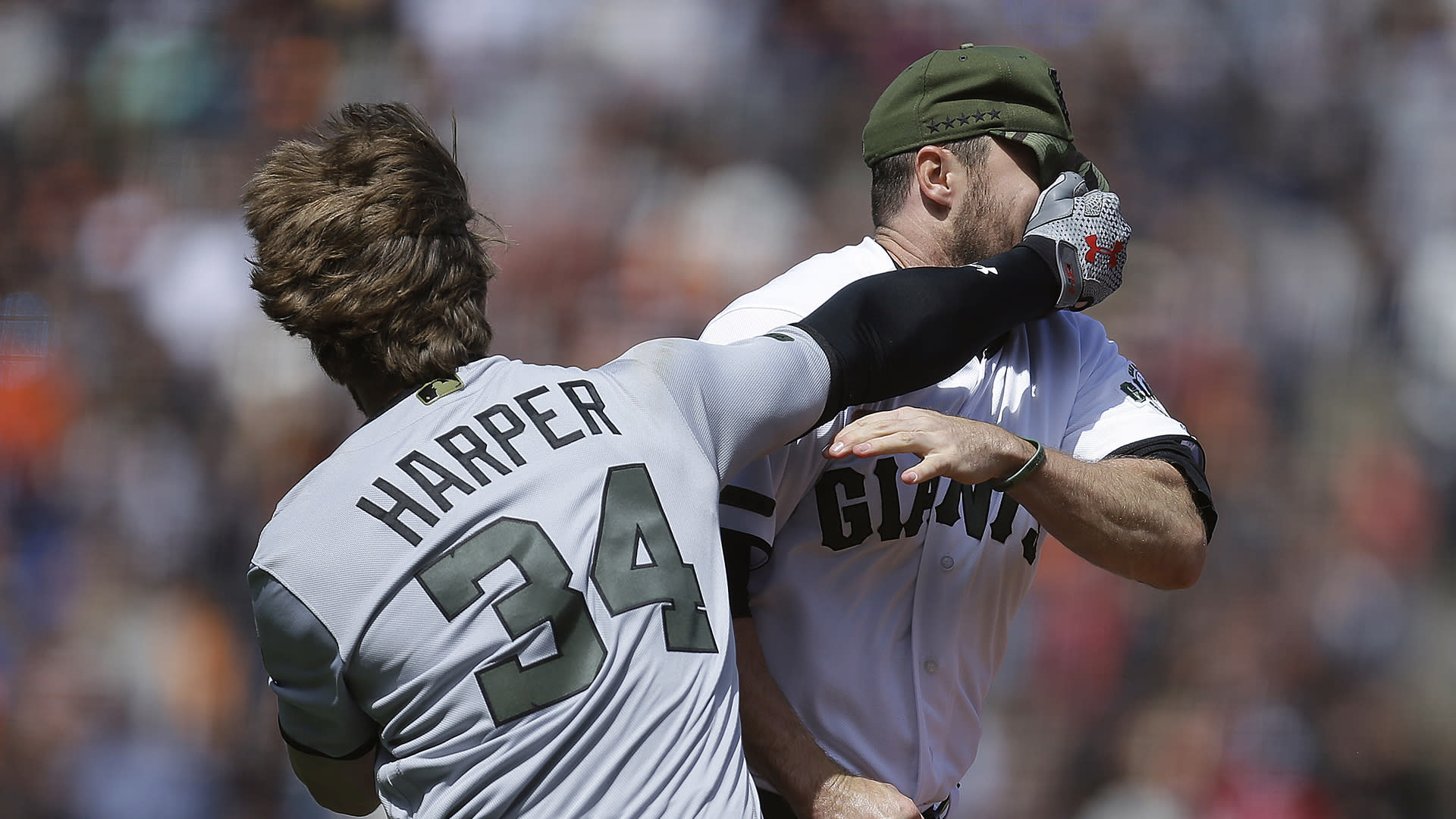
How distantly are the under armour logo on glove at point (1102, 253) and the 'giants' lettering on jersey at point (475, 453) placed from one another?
2.77 feet

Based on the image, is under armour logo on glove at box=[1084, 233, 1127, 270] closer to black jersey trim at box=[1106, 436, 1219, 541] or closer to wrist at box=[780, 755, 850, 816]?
black jersey trim at box=[1106, 436, 1219, 541]

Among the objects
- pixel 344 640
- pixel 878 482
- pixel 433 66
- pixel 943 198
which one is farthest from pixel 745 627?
pixel 433 66

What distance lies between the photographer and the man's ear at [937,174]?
75.1 inches

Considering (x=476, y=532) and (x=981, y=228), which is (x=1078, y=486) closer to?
(x=981, y=228)

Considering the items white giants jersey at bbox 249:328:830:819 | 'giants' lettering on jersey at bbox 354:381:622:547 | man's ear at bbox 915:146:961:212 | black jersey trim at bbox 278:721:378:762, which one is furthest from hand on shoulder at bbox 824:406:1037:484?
black jersey trim at bbox 278:721:378:762

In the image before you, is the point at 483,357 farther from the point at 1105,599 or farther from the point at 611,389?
the point at 1105,599

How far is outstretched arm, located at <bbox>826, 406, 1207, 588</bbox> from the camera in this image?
144 centimetres

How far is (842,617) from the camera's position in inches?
68.8

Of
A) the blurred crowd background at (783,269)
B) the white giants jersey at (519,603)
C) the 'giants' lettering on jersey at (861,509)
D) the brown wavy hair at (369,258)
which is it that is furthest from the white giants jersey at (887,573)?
the blurred crowd background at (783,269)

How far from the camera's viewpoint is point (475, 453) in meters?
1.30

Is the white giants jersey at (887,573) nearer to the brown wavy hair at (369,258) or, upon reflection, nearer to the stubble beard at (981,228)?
the stubble beard at (981,228)

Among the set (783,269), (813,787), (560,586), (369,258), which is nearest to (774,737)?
(813,787)

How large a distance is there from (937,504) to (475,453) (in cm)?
76

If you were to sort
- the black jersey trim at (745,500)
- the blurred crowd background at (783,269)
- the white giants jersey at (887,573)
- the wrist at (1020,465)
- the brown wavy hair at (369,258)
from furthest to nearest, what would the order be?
the blurred crowd background at (783,269) → the white giants jersey at (887,573) → the black jersey trim at (745,500) → the wrist at (1020,465) → the brown wavy hair at (369,258)
